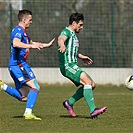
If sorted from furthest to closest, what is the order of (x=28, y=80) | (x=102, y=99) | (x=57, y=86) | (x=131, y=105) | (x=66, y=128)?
(x=57, y=86)
(x=102, y=99)
(x=131, y=105)
(x=28, y=80)
(x=66, y=128)

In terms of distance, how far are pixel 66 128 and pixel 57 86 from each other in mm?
11756

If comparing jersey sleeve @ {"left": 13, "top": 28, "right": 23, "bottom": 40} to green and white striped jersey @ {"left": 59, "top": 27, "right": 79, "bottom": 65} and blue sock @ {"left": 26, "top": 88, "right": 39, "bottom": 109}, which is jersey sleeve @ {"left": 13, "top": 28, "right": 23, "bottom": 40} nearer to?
green and white striped jersey @ {"left": 59, "top": 27, "right": 79, "bottom": 65}

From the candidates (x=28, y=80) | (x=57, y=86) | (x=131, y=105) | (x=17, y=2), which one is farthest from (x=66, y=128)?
(x=17, y=2)

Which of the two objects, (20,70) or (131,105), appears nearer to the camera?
(20,70)

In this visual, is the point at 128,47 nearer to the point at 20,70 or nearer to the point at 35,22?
the point at 35,22

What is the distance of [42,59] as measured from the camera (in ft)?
71.7

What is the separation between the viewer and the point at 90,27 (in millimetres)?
21562

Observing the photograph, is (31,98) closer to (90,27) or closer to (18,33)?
(18,33)

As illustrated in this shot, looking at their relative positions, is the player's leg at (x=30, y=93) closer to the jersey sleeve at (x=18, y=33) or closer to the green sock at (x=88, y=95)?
the jersey sleeve at (x=18, y=33)

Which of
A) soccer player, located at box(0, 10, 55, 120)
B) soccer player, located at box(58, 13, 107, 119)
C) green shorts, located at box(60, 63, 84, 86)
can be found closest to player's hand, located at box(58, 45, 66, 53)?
soccer player, located at box(58, 13, 107, 119)

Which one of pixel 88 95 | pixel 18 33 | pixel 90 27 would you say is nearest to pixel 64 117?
pixel 88 95

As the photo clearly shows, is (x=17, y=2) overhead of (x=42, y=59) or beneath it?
overhead

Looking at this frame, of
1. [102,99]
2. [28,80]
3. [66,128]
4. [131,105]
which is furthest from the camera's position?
[102,99]

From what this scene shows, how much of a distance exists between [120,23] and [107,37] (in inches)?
24.7
